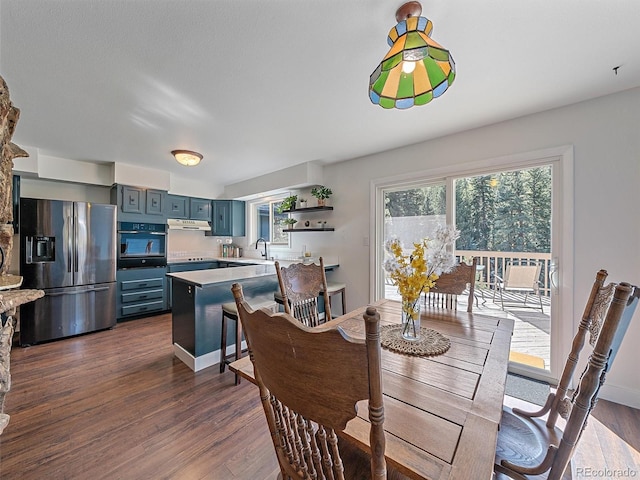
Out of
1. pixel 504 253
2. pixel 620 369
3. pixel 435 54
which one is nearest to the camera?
pixel 435 54

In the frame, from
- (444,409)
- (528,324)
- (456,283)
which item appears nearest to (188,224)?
(456,283)

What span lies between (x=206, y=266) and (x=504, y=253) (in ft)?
14.7

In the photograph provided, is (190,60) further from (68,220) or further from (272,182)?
(68,220)

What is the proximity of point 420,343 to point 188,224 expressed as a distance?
463 centimetres

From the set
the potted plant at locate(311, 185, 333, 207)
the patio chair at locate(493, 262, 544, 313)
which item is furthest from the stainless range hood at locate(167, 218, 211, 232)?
the patio chair at locate(493, 262, 544, 313)

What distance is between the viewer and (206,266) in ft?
15.5

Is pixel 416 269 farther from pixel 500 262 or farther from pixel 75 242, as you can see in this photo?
pixel 75 242

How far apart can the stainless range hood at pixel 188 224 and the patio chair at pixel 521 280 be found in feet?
15.4

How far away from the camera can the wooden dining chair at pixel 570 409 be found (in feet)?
2.21

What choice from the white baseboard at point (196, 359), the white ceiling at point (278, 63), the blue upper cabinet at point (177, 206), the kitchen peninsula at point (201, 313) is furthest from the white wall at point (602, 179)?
the blue upper cabinet at point (177, 206)

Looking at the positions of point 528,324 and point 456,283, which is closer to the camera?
point 456,283

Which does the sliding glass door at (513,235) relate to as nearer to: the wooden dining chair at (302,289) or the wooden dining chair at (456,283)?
the wooden dining chair at (456,283)

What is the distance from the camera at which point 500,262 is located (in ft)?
8.38

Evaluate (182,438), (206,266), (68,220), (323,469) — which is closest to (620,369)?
(323,469)
